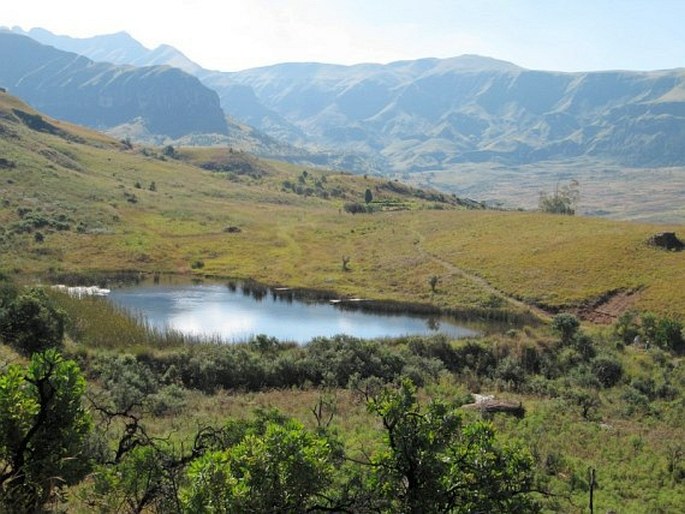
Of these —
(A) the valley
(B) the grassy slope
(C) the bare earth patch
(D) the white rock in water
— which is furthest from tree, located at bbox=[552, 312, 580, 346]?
(D) the white rock in water

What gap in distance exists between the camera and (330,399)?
35438 millimetres

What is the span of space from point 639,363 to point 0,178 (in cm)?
12995

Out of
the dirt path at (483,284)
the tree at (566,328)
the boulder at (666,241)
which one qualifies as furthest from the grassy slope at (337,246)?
the tree at (566,328)

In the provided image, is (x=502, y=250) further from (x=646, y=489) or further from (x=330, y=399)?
(x=646, y=489)

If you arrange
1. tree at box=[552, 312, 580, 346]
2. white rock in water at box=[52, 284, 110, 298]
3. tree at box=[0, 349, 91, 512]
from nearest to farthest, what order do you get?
tree at box=[0, 349, 91, 512]
tree at box=[552, 312, 580, 346]
white rock in water at box=[52, 284, 110, 298]

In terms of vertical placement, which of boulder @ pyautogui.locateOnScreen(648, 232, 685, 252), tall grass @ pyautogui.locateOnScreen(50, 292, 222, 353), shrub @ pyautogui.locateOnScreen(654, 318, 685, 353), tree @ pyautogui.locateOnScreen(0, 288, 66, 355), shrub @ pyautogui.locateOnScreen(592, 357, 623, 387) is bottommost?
shrub @ pyautogui.locateOnScreen(592, 357, 623, 387)

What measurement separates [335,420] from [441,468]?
21.1 metres

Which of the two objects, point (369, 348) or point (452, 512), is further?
point (369, 348)

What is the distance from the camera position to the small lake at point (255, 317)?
2496 inches

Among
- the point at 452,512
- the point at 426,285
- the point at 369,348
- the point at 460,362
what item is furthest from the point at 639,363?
the point at 452,512

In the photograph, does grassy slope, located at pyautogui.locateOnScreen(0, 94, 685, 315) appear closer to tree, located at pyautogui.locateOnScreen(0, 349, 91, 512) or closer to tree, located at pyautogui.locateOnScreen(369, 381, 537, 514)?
tree, located at pyautogui.locateOnScreen(369, 381, 537, 514)

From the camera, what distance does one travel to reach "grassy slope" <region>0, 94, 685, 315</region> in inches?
3302

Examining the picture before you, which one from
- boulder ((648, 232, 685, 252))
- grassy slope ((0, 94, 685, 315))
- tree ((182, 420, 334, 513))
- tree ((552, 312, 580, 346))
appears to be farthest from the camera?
boulder ((648, 232, 685, 252))

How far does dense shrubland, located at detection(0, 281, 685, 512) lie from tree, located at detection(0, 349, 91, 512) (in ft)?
0.12
